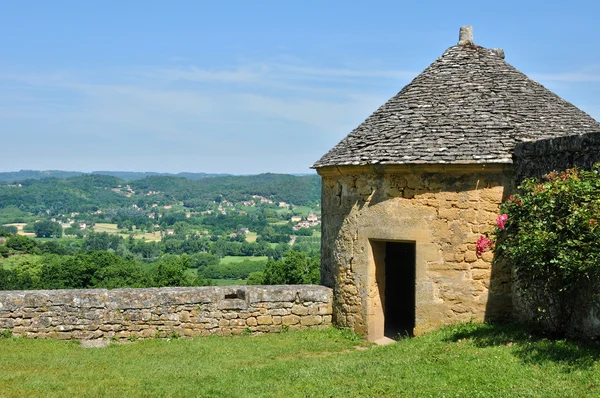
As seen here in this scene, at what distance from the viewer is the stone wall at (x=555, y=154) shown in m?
7.85

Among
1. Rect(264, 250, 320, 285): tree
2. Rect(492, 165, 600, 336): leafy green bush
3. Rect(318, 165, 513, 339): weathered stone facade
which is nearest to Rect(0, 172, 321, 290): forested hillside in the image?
Rect(264, 250, 320, 285): tree

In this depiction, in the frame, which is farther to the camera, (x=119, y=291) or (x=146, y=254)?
(x=146, y=254)

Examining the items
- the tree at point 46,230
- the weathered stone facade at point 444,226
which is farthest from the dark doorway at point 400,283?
the tree at point 46,230

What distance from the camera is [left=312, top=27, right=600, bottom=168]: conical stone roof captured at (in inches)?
384

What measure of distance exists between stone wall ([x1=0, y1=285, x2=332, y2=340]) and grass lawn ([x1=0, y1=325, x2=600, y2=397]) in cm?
26

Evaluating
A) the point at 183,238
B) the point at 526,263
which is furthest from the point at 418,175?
the point at 183,238

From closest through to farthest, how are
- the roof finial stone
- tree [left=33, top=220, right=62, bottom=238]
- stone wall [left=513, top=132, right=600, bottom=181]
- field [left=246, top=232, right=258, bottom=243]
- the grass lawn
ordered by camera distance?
1. the grass lawn
2. stone wall [left=513, top=132, right=600, bottom=181]
3. the roof finial stone
4. field [left=246, top=232, right=258, bottom=243]
5. tree [left=33, top=220, right=62, bottom=238]

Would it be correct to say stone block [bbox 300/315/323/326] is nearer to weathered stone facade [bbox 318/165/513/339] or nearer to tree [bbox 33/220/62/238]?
weathered stone facade [bbox 318/165/513/339]

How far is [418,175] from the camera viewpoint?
9.94 m

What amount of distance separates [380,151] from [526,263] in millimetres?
3124

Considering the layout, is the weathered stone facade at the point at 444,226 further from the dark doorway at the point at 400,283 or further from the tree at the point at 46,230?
the tree at the point at 46,230

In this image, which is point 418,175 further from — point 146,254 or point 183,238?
point 183,238

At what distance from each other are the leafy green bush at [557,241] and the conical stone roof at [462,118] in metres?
1.44

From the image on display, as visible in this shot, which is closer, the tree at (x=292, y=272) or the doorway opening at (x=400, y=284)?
the doorway opening at (x=400, y=284)
